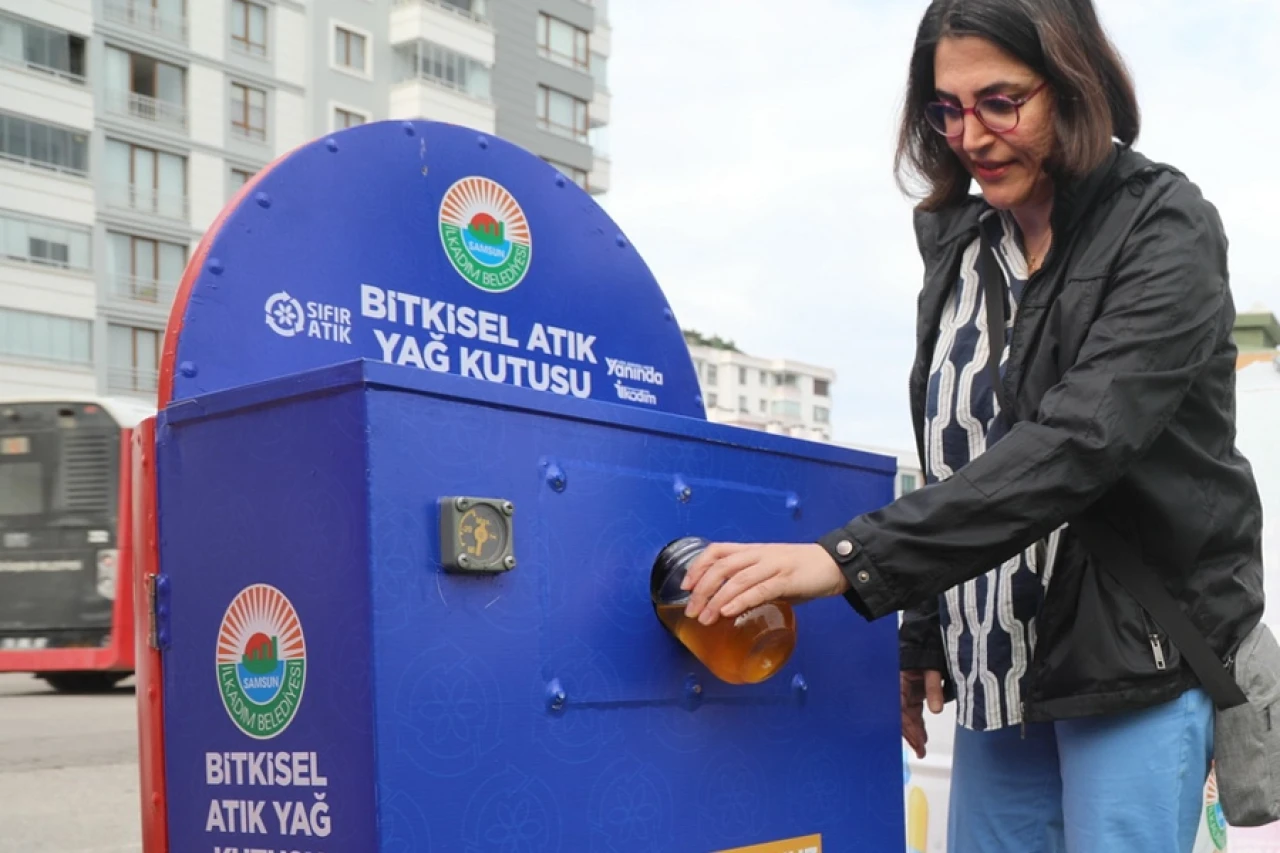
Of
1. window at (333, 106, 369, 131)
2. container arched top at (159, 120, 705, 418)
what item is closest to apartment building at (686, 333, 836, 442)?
window at (333, 106, 369, 131)

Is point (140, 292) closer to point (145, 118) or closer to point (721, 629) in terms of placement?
point (145, 118)

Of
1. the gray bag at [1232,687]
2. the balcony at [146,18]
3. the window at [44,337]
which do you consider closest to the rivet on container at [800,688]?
the gray bag at [1232,687]

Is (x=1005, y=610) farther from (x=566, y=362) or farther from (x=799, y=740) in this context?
(x=566, y=362)

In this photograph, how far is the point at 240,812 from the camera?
1594mm

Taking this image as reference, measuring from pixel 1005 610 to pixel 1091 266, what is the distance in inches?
17.9

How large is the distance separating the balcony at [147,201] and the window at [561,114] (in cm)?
1072

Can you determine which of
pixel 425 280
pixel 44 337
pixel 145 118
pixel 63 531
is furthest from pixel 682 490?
Result: pixel 145 118

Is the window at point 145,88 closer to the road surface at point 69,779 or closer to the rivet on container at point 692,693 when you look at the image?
the road surface at point 69,779

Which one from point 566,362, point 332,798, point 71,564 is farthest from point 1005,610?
point 71,564

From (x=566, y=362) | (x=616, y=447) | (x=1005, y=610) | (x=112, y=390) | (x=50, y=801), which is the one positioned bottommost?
(x=50, y=801)

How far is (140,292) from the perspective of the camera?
31.7 m

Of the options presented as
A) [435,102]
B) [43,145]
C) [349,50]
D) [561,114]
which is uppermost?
[349,50]

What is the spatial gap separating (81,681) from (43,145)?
58.7 feet

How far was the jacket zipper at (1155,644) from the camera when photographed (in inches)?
69.4
